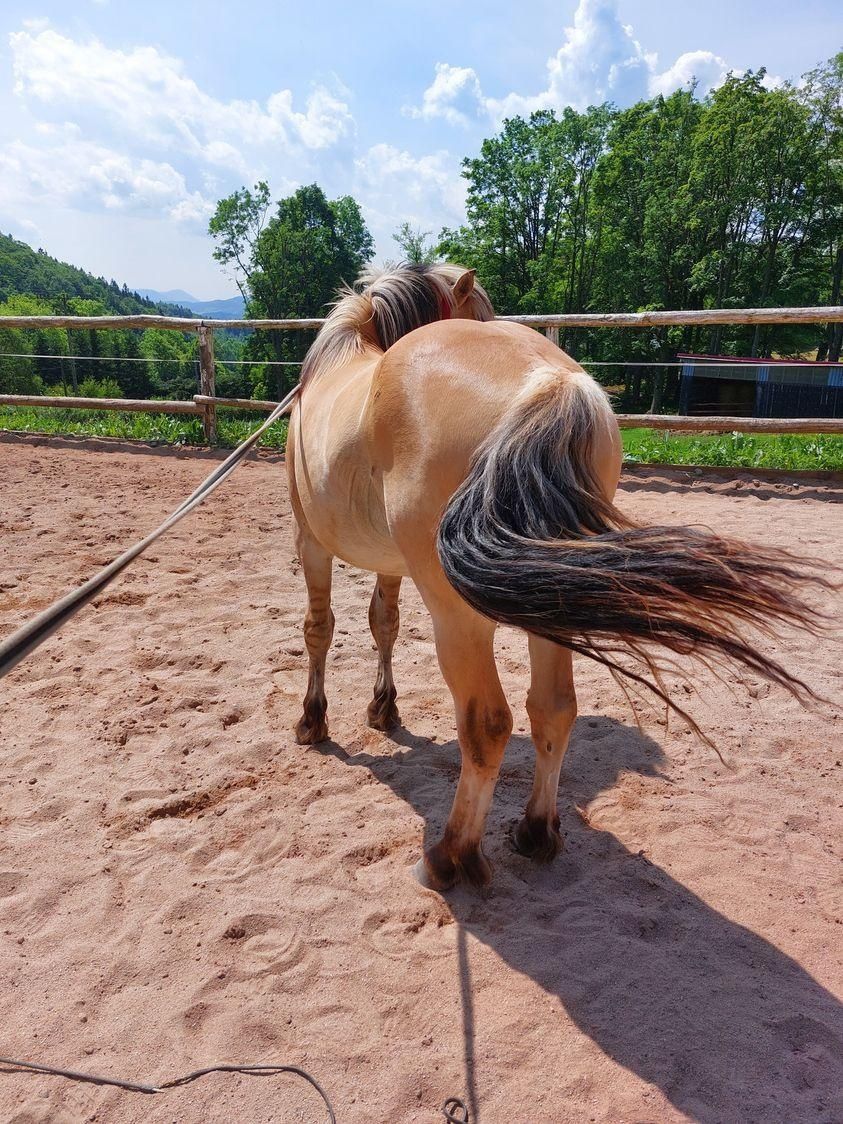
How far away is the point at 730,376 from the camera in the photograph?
15.3 m

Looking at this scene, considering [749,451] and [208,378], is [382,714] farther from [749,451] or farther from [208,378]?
[208,378]

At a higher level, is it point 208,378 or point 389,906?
point 208,378

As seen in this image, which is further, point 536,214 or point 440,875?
point 536,214

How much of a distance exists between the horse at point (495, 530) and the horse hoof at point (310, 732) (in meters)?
0.87

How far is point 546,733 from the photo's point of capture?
211 centimetres

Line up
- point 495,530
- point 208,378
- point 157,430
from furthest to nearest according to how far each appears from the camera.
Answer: point 157,430, point 208,378, point 495,530

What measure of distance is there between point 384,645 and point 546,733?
1234 mm

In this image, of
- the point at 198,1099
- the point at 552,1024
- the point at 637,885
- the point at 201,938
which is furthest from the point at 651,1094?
the point at 201,938

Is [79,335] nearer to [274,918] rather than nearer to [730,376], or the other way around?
[730,376]

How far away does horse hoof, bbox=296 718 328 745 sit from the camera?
117 inches

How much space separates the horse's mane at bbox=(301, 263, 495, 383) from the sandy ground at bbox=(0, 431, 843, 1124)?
1.66 m

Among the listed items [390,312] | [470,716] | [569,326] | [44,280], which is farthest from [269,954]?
[44,280]

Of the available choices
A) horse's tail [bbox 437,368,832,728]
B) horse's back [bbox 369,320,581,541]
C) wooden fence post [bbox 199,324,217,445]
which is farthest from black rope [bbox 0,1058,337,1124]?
wooden fence post [bbox 199,324,217,445]

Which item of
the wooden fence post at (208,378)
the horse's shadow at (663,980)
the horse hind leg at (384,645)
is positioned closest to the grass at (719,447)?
the wooden fence post at (208,378)
